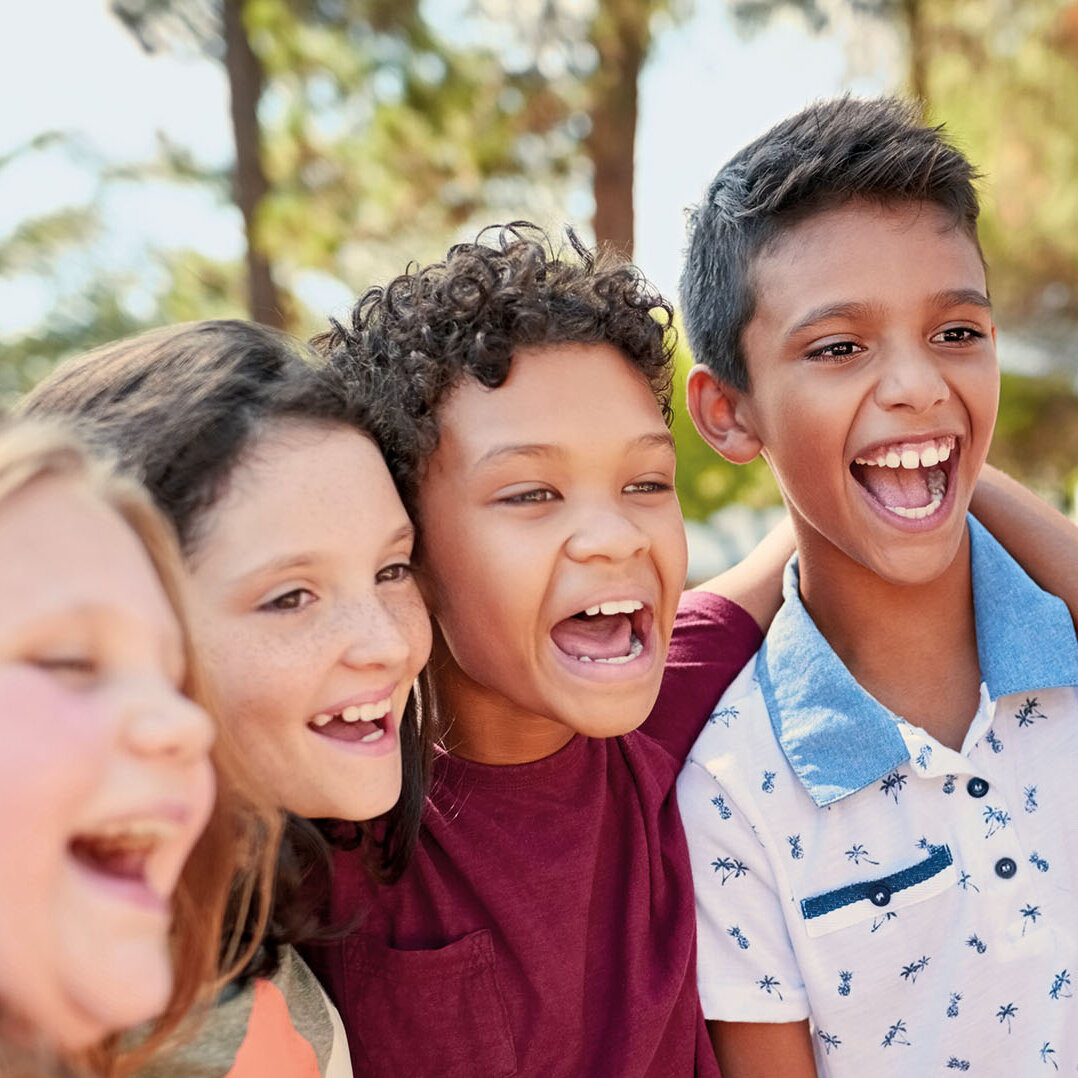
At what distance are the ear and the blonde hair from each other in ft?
3.82

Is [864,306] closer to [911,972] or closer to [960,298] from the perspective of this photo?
[960,298]

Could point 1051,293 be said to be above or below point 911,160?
above

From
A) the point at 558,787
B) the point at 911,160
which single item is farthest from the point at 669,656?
the point at 911,160

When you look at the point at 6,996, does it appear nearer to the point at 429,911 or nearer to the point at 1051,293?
the point at 429,911

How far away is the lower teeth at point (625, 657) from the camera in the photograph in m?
1.83

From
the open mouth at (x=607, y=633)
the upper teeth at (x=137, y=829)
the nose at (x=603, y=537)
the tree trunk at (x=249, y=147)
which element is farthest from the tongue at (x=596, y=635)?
the tree trunk at (x=249, y=147)

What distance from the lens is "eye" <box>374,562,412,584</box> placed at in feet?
5.54

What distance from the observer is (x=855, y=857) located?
2.05 meters

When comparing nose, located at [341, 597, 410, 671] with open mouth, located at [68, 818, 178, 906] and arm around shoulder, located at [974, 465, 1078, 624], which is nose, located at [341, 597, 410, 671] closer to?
open mouth, located at [68, 818, 178, 906]

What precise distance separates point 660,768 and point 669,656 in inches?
10.2

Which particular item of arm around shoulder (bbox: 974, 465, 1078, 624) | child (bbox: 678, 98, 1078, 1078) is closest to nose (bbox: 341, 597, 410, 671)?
child (bbox: 678, 98, 1078, 1078)

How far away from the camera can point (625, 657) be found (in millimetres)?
1855

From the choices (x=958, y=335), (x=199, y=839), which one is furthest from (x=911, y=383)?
(x=199, y=839)

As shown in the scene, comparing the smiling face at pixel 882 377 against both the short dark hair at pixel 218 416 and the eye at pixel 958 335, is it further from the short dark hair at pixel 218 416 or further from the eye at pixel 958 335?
the short dark hair at pixel 218 416
